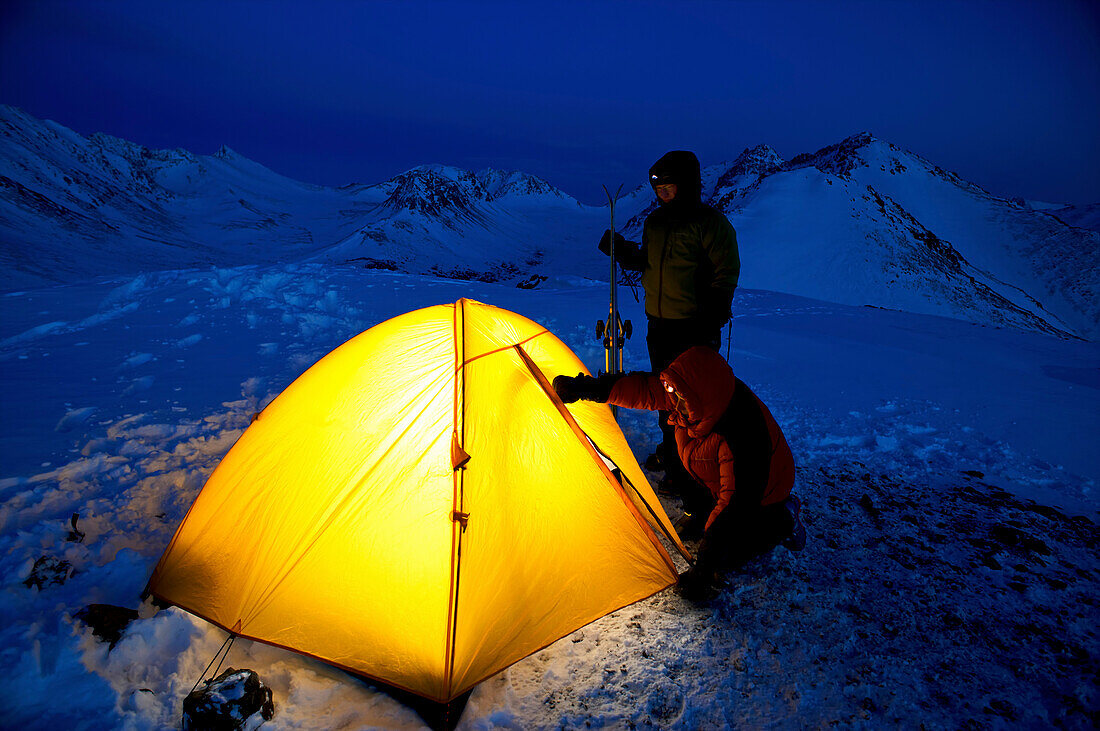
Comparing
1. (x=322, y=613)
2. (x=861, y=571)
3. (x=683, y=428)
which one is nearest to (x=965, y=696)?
(x=861, y=571)

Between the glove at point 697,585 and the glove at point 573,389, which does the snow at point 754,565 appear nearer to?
the glove at point 697,585

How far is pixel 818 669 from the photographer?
2.71 meters

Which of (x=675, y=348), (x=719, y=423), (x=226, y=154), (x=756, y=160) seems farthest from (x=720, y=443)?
(x=226, y=154)

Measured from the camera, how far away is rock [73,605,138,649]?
254 centimetres

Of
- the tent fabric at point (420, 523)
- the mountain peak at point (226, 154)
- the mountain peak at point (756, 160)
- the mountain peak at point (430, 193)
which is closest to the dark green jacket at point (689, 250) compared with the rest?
the tent fabric at point (420, 523)

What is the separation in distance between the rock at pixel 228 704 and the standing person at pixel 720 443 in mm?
2186

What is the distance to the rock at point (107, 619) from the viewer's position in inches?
100

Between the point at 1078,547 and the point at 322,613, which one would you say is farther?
the point at 1078,547

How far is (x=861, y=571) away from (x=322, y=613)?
351 centimetres

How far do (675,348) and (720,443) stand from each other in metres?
1.20

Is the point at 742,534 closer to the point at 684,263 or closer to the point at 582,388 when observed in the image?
the point at 582,388

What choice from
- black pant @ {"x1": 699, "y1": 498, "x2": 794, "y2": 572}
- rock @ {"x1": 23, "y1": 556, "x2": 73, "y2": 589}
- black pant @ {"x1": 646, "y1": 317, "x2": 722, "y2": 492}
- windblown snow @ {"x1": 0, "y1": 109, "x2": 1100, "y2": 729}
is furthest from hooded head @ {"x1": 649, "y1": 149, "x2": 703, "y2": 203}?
rock @ {"x1": 23, "y1": 556, "x2": 73, "y2": 589}

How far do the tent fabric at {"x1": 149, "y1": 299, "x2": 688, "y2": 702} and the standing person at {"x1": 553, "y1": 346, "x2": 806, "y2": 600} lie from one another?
1.04ft

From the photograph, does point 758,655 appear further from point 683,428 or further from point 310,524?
point 310,524
